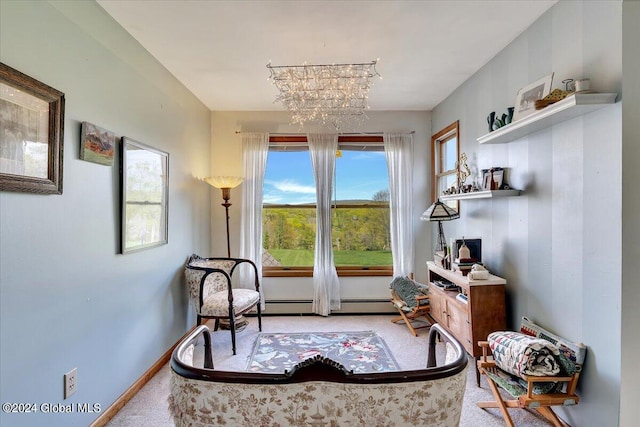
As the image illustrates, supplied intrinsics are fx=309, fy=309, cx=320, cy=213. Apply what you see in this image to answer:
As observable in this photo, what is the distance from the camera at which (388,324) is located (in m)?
3.79

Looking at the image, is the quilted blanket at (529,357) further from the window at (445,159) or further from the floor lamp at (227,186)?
the floor lamp at (227,186)

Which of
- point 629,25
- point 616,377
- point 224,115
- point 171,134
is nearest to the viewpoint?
point 629,25

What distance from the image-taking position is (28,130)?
1.49m

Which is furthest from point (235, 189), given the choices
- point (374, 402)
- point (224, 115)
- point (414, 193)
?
point (374, 402)

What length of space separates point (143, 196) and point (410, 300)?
114 inches

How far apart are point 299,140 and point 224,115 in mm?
1066

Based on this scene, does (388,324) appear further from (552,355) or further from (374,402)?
(374,402)

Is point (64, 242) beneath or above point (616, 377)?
above

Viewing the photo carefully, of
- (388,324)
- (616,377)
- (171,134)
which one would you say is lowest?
(388,324)

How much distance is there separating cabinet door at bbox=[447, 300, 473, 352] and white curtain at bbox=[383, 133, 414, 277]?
4.03ft

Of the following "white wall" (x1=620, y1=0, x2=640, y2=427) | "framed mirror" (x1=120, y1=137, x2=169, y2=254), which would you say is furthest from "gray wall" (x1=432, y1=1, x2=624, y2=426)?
"framed mirror" (x1=120, y1=137, x2=169, y2=254)

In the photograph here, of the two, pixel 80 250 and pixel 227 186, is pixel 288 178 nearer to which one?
pixel 227 186

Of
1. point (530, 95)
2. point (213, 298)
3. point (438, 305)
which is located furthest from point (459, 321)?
point (213, 298)

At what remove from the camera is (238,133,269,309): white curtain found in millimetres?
4086
